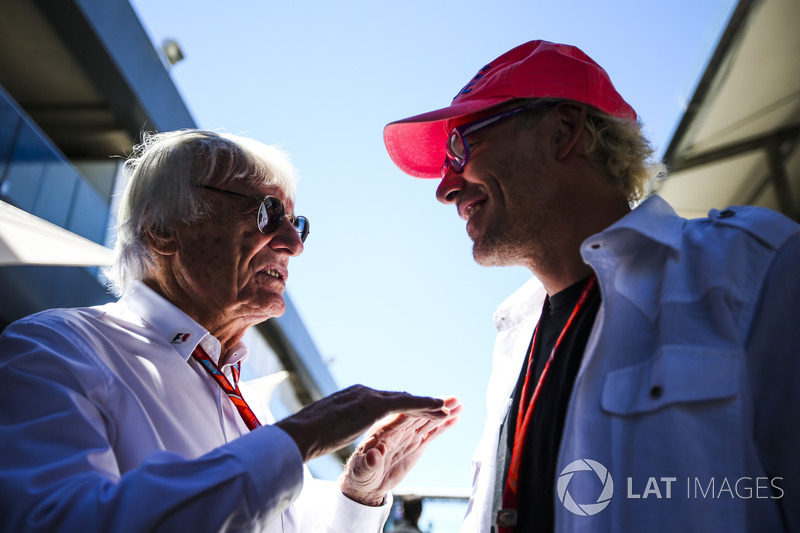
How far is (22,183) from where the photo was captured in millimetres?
7047

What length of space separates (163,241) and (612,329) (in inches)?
74.7

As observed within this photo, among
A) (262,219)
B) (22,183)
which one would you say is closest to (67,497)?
(262,219)

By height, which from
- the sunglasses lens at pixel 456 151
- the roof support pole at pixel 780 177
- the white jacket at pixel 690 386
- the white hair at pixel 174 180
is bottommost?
the roof support pole at pixel 780 177

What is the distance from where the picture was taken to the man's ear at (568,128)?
2.58m

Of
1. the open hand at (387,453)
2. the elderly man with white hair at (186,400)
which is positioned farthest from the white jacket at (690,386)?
the open hand at (387,453)

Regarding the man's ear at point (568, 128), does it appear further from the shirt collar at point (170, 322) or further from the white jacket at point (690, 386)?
the shirt collar at point (170, 322)

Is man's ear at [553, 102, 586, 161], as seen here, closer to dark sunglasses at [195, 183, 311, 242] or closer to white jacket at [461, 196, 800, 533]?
white jacket at [461, 196, 800, 533]

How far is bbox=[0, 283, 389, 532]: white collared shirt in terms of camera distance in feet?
4.66

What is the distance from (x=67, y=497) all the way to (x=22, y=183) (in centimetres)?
679

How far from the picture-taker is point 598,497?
60.9 inches

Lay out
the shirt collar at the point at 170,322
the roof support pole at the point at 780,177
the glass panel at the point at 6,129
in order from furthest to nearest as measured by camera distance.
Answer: the roof support pole at the point at 780,177 < the glass panel at the point at 6,129 < the shirt collar at the point at 170,322

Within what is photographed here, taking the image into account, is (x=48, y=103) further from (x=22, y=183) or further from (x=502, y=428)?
(x=502, y=428)

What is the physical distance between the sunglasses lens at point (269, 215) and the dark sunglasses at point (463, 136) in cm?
81

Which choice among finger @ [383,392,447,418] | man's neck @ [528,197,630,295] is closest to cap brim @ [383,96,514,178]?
man's neck @ [528,197,630,295]
